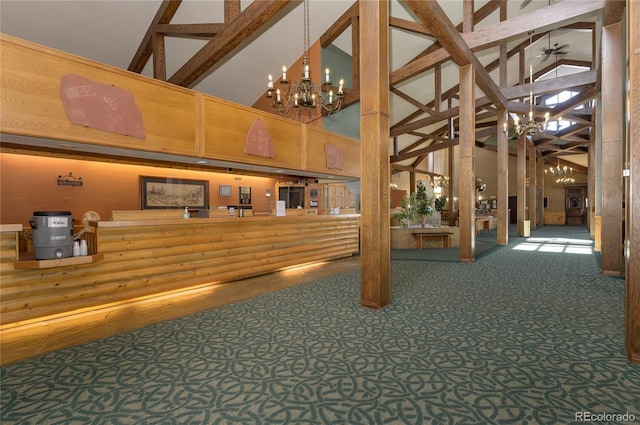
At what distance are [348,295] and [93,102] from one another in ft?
14.1

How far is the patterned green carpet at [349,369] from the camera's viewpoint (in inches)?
70.1

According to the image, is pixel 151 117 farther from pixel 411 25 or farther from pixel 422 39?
pixel 422 39

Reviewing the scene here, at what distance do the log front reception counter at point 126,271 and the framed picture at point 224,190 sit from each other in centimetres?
197

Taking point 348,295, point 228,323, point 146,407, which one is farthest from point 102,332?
point 348,295

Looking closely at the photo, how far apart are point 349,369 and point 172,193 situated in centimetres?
553

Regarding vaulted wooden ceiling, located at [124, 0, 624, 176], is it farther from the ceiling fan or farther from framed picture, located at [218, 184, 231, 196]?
framed picture, located at [218, 184, 231, 196]

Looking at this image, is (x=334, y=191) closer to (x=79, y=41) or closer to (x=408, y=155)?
(x=79, y=41)

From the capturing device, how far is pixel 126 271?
4.06 m

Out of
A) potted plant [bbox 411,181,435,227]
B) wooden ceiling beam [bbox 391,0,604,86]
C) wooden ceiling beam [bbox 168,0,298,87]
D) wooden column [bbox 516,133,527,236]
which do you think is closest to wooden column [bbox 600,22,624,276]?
wooden ceiling beam [bbox 391,0,604,86]

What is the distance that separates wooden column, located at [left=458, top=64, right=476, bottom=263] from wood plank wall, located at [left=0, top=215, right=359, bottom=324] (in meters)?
3.42

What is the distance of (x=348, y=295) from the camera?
13.9 feet

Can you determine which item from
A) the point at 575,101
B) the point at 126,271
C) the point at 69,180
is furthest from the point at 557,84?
the point at 69,180

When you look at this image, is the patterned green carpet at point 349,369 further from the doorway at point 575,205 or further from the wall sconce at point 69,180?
the doorway at point 575,205

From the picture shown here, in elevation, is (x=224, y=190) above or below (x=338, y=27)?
below
